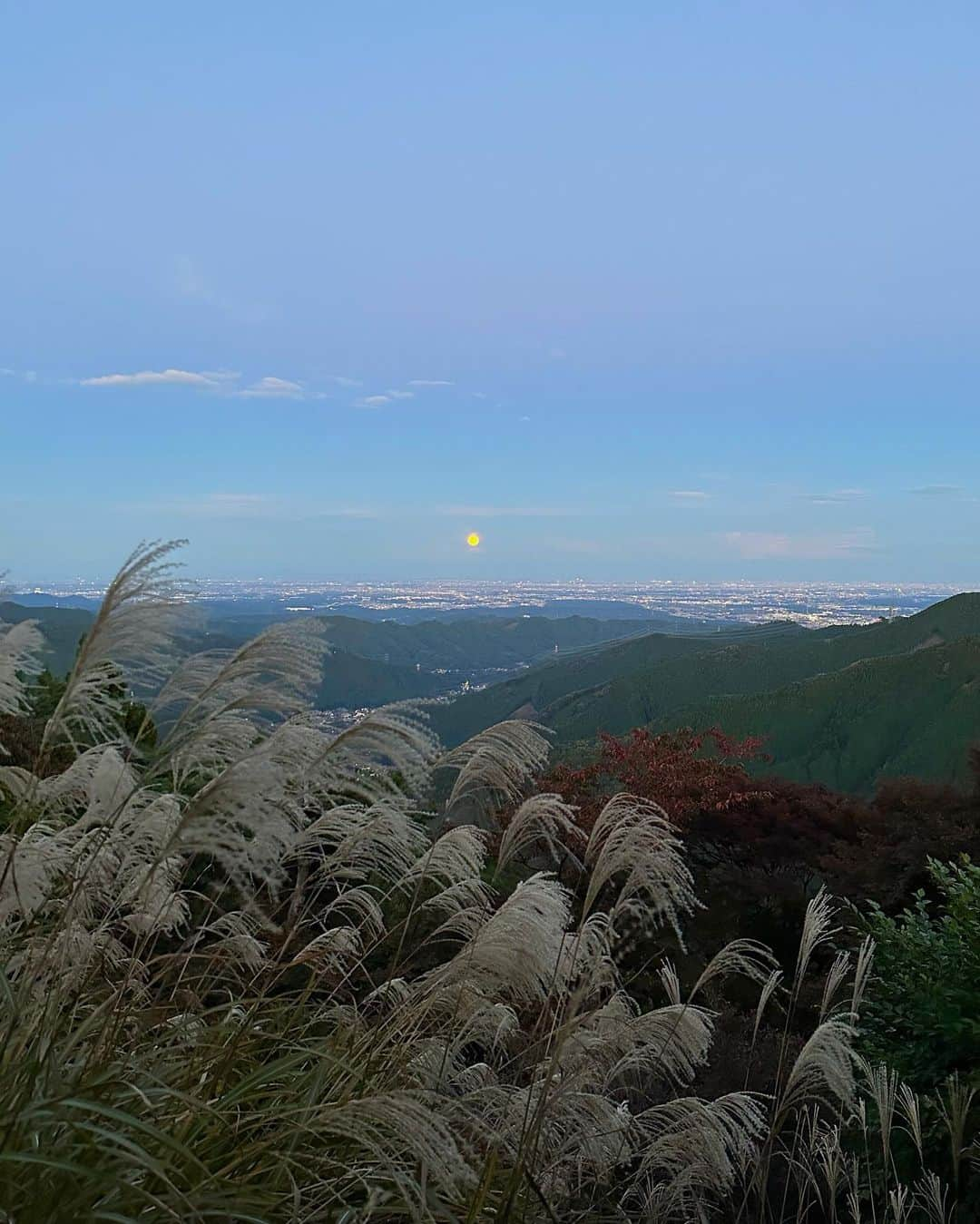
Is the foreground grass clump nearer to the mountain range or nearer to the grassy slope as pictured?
the mountain range

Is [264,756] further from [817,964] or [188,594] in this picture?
[817,964]

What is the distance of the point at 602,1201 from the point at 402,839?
1.43 meters

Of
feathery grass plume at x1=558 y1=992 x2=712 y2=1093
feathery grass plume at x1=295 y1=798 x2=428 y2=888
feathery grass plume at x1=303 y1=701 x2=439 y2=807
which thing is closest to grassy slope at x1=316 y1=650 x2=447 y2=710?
feathery grass plume at x1=295 y1=798 x2=428 y2=888

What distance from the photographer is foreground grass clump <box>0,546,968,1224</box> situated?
1991 millimetres

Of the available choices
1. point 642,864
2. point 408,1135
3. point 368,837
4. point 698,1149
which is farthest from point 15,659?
point 698,1149

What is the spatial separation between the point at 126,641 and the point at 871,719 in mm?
52944

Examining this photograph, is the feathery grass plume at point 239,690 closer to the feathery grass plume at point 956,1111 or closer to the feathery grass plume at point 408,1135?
the feathery grass plume at point 408,1135

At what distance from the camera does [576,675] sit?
114 m

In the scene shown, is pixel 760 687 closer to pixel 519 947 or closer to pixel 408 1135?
pixel 519 947

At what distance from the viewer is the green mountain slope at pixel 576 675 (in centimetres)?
9406

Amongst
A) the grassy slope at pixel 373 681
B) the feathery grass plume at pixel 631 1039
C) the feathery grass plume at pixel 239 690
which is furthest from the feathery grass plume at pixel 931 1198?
the grassy slope at pixel 373 681

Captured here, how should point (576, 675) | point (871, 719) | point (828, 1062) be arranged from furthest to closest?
point (576, 675), point (871, 719), point (828, 1062)

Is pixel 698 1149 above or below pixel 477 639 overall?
above

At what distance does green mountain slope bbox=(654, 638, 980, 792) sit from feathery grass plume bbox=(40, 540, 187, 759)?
148ft
